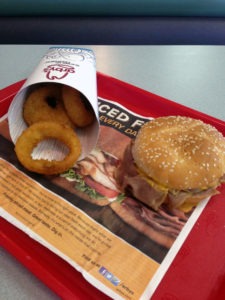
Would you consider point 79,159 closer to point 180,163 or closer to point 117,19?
point 180,163

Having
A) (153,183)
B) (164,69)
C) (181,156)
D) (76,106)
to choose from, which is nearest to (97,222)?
(153,183)

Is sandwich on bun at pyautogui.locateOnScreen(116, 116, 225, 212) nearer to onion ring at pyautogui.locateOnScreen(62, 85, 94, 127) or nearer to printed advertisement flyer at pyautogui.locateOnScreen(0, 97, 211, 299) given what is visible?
printed advertisement flyer at pyautogui.locateOnScreen(0, 97, 211, 299)

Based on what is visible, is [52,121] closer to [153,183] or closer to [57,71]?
[57,71]

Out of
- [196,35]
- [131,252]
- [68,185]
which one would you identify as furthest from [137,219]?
[196,35]

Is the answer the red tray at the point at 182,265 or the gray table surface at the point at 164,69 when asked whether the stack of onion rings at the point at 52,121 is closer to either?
the red tray at the point at 182,265

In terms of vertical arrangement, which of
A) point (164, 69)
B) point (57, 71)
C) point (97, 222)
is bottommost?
point (97, 222)
